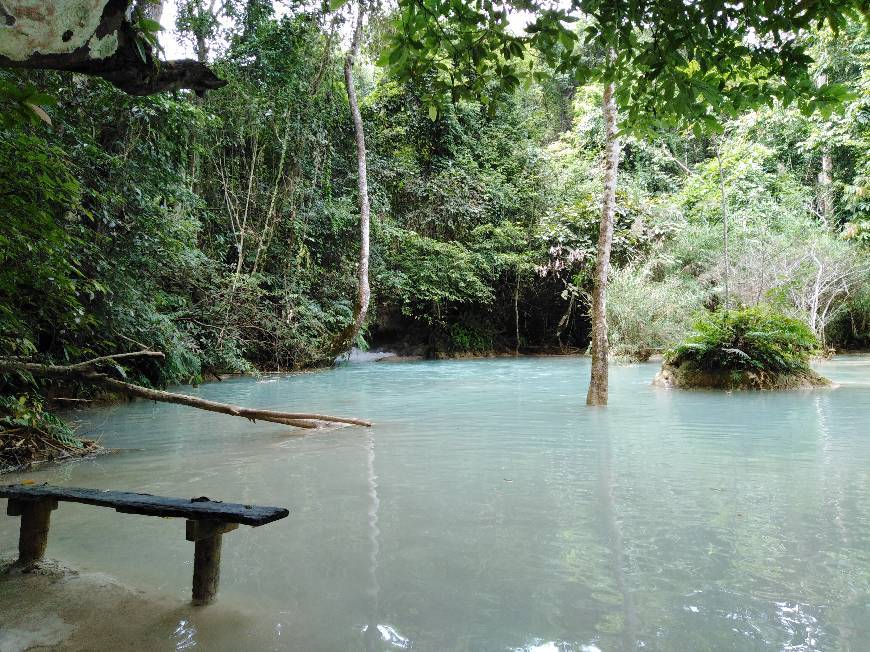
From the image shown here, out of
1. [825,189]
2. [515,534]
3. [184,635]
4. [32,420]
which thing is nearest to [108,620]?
[184,635]

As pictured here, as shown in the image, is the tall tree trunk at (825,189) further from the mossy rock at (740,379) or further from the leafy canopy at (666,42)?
the leafy canopy at (666,42)

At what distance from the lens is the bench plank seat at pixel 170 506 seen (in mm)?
2277

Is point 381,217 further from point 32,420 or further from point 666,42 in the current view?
point 666,42

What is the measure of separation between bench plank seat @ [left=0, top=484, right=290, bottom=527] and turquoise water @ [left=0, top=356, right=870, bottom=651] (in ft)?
1.47

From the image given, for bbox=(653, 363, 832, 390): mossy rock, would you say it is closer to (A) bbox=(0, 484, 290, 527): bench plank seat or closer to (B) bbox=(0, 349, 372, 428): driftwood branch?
(B) bbox=(0, 349, 372, 428): driftwood branch

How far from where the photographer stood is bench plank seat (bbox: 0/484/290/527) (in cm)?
228

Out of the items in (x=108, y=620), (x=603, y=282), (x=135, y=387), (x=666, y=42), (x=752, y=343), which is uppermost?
(x=666, y=42)

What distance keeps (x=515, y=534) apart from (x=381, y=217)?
17646mm

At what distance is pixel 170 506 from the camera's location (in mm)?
2414

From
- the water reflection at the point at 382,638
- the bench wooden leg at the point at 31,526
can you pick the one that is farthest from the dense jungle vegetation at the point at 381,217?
the water reflection at the point at 382,638

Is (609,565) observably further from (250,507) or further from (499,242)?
(499,242)

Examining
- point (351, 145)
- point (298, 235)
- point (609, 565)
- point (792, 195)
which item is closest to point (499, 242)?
point (351, 145)

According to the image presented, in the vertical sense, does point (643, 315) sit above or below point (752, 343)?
above

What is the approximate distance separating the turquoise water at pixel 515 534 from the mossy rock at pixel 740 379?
3.28 metres
